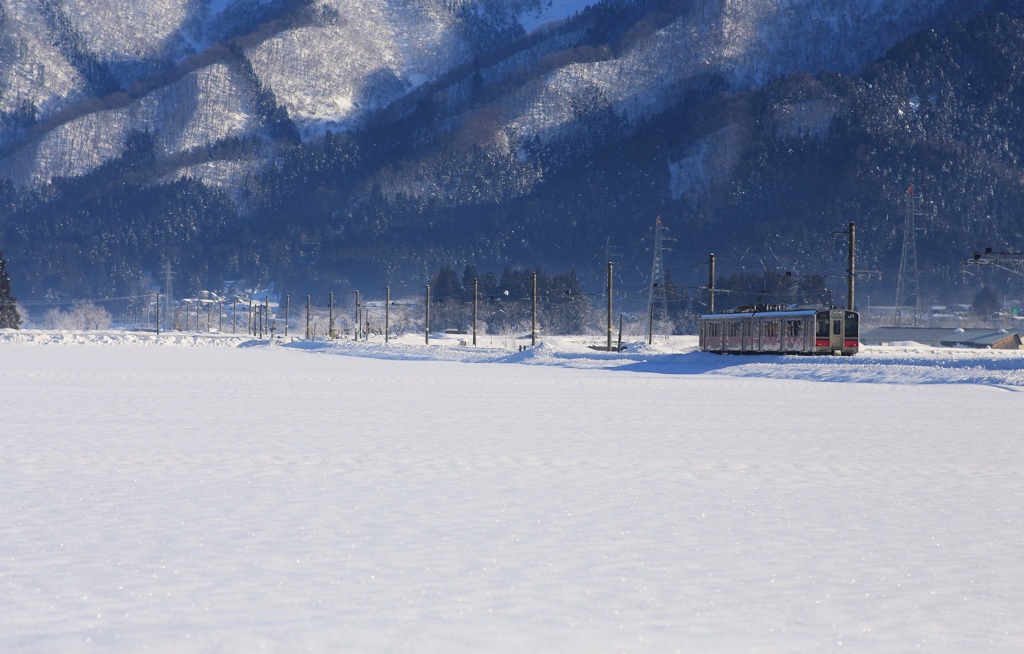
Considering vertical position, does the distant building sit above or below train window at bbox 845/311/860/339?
below

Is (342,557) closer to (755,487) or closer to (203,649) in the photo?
(203,649)

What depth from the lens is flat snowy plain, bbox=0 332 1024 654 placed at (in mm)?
6164

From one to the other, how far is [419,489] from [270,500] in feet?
5.53

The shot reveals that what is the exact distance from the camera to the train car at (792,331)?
1983 inches

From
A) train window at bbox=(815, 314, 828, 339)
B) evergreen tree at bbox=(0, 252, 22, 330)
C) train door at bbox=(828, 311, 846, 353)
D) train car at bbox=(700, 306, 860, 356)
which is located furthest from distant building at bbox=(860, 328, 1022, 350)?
evergreen tree at bbox=(0, 252, 22, 330)

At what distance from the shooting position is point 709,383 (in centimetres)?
3550

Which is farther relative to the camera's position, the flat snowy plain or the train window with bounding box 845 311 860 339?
the train window with bounding box 845 311 860 339

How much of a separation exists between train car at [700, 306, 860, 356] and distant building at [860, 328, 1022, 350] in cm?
4083

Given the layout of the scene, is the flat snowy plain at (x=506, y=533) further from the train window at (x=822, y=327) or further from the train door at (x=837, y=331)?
the train door at (x=837, y=331)

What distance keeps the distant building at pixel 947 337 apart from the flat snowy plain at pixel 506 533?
77357 millimetres

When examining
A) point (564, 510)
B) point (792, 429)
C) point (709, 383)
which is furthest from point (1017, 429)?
point (709, 383)

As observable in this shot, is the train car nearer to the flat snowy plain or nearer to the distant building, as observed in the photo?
the flat snowy plain

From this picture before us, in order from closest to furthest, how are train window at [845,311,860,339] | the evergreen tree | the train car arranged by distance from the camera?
the train car
train window at [845,311,860,339]
the evergreen tree

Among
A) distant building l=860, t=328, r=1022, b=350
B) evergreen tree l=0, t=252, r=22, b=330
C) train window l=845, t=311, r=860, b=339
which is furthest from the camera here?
evergreen tree l=0, t=252, r=22, b=330
